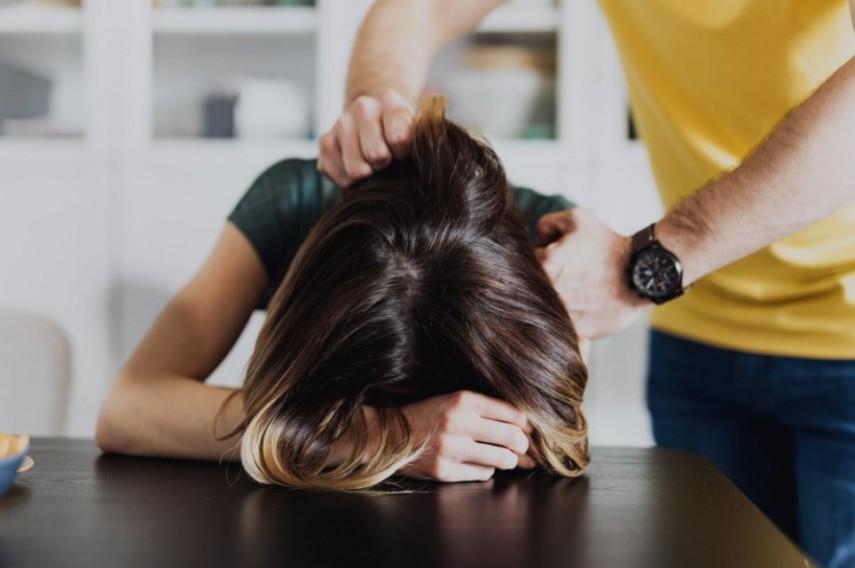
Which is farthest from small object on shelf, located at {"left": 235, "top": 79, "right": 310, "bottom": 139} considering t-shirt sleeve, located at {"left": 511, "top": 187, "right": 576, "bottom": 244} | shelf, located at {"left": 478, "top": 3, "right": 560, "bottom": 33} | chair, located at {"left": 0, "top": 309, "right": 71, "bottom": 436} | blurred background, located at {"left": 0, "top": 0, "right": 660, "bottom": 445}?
t-shirt sleeve, located at {"left": 511, "top": 187, "right": 576, "bottom": 244}

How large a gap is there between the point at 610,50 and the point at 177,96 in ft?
4.19

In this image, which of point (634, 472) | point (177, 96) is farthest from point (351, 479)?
point (177, 96)

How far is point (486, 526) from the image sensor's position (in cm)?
75

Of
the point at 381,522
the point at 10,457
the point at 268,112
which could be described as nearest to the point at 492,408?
the point at 381,522

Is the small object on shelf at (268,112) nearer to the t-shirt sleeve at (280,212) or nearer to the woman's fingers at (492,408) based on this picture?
the t-shirt sleeve at (280,212)

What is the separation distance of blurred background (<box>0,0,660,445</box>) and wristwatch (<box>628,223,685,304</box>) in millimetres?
1442

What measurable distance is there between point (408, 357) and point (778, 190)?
1.39 feet

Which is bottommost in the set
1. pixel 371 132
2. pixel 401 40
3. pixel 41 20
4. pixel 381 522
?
pixel 381 522

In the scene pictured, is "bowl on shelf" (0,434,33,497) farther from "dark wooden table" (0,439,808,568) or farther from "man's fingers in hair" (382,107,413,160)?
"man's fingers in hair" (382,107,413,160)

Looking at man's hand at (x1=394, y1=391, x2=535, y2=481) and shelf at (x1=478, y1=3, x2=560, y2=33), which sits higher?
shelf at (x1=478, y1=3, x2=560, y2=33)

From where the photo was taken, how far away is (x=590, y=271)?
1.07m

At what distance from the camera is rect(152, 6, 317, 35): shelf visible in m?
2.65

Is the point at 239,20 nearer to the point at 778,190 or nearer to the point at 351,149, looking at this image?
the point at 351,149

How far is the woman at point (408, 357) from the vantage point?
2.94ft
